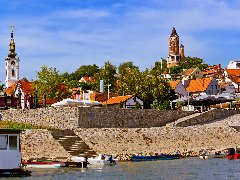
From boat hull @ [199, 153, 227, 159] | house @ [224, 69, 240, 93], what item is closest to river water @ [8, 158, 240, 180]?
boat hull @ [199, 153, 227, 159]

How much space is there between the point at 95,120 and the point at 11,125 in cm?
938

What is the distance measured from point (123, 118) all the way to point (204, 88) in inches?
1947

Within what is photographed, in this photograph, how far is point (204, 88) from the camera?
386ft

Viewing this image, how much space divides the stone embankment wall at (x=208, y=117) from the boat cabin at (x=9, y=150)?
3444 centimetres

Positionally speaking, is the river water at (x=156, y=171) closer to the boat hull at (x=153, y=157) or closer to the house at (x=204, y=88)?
the boat hull at (x=153, y=157)

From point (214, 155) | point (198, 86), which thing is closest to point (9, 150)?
point (214, 155)

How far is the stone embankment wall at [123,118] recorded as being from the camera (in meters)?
67.9

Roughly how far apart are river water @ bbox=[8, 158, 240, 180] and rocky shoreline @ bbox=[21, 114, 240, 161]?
16.9 ft

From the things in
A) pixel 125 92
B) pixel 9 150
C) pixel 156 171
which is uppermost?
pixel 125 92

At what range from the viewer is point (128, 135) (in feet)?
212

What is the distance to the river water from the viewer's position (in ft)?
143

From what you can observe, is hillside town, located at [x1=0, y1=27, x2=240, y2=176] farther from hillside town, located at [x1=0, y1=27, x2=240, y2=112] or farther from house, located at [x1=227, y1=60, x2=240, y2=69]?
house, located at [x1=227, y1=60, x2=240, y2=69]

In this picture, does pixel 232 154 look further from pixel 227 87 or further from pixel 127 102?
pixel 227 87

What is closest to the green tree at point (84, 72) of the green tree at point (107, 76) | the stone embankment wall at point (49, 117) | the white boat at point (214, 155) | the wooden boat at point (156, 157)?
the green tree at point (107, 76)
